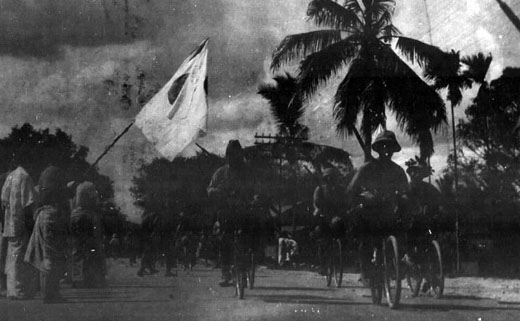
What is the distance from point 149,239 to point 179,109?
5656mm

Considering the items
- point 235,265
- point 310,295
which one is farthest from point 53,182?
point 310,295

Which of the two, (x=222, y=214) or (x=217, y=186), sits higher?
(x=217, y=186)

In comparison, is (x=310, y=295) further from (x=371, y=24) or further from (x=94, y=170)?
(x=371, y=24)

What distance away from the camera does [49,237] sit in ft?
27.1

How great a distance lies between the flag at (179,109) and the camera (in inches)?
336

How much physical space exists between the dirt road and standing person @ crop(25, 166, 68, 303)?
251mm

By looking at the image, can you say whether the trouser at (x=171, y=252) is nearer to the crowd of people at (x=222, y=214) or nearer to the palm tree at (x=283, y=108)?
the crowd of people at (x=222, y=214)

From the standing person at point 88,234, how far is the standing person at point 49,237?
1.27 metres

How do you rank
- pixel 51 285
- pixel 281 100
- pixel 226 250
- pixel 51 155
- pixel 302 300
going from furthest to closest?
pixel 281 100, pixel 51 155, pixel 226 250, pixel 302 300, pixel 51 285

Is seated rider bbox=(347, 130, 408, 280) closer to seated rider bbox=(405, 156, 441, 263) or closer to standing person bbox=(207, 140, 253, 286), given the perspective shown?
seated rider bbox=(405, 156, 441, 263)

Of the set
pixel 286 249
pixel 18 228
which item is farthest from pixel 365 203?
pixel 286 249

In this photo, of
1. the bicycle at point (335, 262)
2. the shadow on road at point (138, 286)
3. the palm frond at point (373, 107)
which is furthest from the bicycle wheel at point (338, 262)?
the palm frond at point (373, 107)

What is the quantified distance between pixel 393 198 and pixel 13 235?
14.0ft

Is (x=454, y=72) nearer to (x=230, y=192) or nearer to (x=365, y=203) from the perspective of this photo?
(x=230, y=192)
